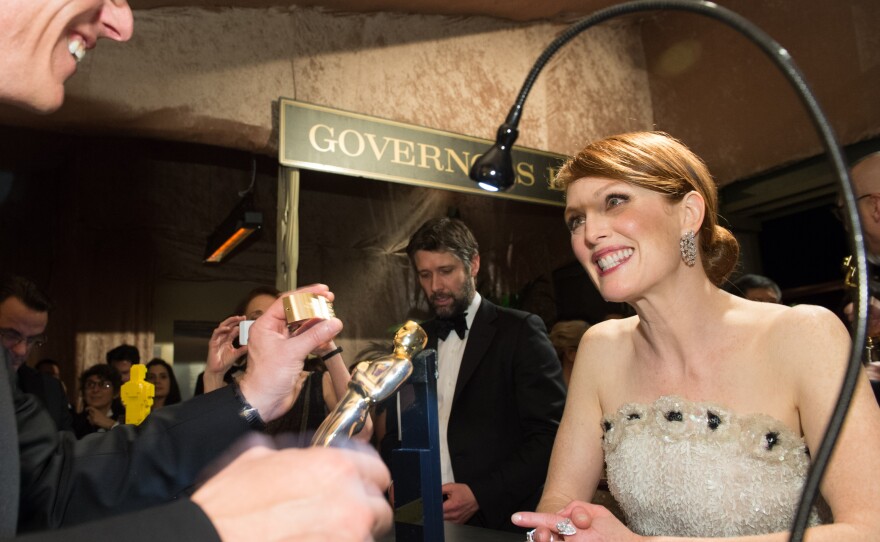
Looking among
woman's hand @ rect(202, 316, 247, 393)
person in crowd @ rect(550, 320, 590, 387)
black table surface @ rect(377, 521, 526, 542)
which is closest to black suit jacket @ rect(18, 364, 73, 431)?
woman's hand @ rect(202, 316, 247, 393)

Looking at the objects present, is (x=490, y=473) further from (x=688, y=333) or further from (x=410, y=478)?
(x=410, y=478)

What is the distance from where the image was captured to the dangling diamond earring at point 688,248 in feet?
6.56

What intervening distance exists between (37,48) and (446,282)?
8.13 feet

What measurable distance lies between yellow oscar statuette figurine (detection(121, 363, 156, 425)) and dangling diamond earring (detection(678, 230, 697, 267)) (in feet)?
7.05

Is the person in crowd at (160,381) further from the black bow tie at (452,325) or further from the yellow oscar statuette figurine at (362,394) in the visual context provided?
the yellow oscar statuette figurine at (362,394)

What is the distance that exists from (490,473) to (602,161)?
147 centimetres

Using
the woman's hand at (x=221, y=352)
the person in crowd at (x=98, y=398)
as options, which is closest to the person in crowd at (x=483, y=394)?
the woman's hand at (x=221, y=352)

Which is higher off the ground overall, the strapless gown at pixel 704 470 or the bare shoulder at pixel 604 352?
the bare shoulder at pixel 604 352

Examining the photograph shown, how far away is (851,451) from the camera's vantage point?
60.7 inches

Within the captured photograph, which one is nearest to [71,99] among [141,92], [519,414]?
[141,92]

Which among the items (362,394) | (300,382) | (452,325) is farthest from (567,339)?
(362,394)

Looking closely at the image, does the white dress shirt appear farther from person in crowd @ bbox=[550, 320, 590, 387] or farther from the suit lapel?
person in crowd @ bbox=[550, 320, 590, 387]

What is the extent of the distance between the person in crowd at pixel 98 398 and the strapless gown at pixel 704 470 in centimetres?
404

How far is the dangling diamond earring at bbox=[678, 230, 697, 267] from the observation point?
2.00 metres
